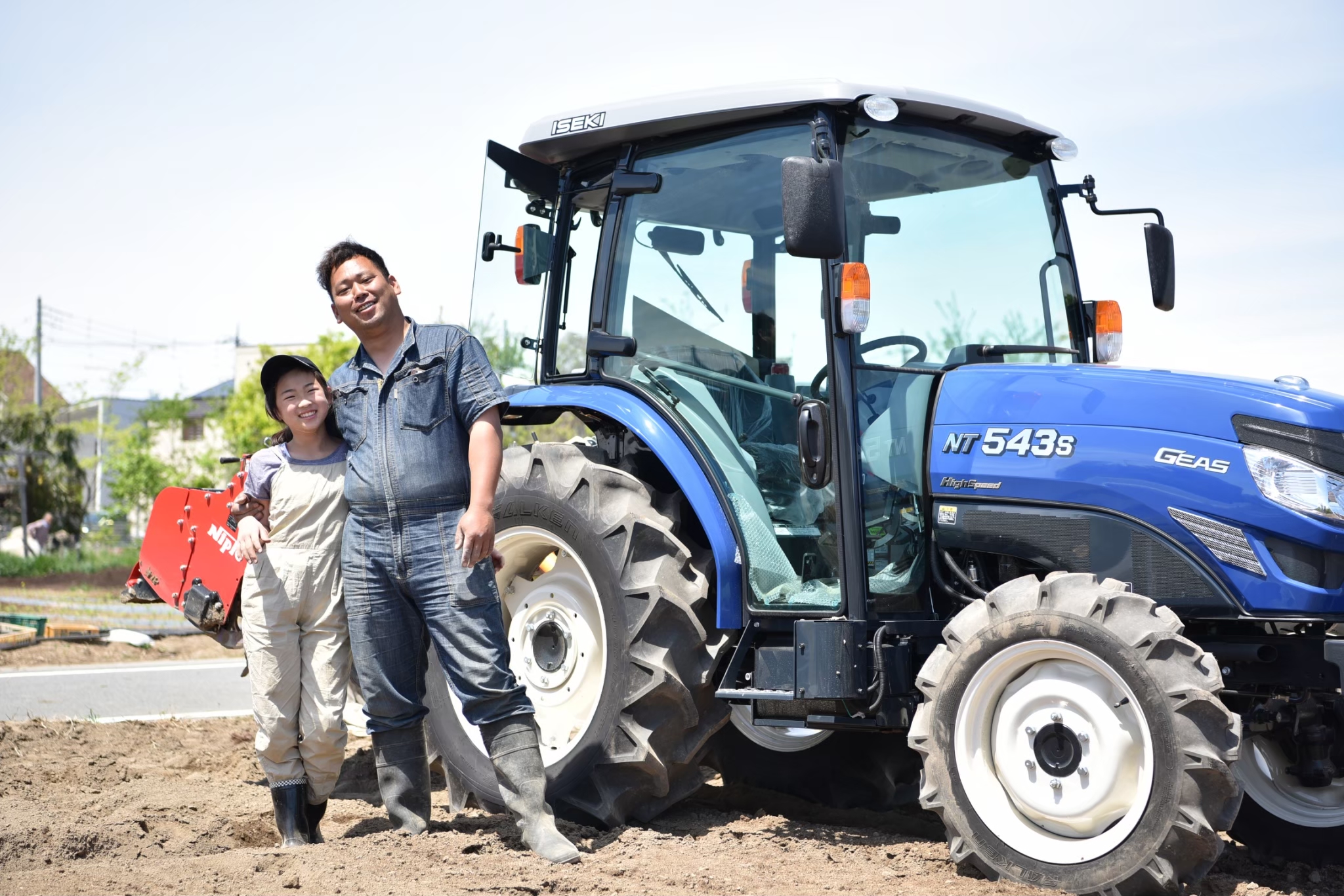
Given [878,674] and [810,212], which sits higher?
[810,212]

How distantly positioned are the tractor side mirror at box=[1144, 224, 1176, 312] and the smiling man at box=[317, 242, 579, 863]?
2.69 m

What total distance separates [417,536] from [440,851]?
1.04 m

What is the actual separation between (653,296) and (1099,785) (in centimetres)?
245

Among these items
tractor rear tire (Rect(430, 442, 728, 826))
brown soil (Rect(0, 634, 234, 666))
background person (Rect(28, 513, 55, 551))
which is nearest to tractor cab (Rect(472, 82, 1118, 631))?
tractor rear tire (Rect(430, 442, 728, 826))

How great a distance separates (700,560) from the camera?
15.6 feet

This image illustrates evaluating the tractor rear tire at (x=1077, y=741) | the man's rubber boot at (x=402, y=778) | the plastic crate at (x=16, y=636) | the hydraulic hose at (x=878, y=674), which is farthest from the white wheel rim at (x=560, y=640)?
the plastic crate at (x=16, y=636)

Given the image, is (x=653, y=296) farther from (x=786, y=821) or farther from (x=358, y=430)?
(x=786, y=821)

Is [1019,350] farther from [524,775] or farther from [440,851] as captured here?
[440,851]

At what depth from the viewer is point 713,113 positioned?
4.71 metres

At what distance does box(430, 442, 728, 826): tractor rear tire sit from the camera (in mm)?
4527

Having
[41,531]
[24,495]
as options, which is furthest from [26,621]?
[41,531]

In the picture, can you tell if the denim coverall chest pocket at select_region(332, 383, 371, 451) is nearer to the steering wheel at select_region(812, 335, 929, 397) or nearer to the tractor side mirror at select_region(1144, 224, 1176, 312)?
the steering wheel at select_region(812, 335, 929, 397)

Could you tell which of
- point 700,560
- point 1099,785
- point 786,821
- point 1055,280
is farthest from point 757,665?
point 1055,280

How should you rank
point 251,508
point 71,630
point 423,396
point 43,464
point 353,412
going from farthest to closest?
point 43,464 < point 71,630 < point 251,508 < point 353,412 < point 423,396
